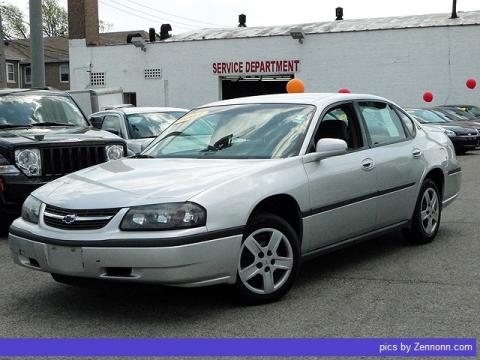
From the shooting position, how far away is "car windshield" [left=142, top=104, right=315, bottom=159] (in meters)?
5.20

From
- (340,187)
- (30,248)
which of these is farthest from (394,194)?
(30,248)

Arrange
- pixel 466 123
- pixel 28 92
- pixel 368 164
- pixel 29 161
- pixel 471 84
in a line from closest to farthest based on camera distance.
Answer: pixel 368 164 → pixel 29 161 → pixel 28 92 → pixel 466 123 → pixel 471 84

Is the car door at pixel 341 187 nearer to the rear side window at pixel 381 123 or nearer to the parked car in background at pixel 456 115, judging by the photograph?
the rear side window at pixel 381 123

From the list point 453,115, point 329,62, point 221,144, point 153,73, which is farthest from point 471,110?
point 221,144

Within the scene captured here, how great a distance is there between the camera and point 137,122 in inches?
457

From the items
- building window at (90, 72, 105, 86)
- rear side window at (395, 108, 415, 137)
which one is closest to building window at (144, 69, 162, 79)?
building window at (90, 72, 105, 86)

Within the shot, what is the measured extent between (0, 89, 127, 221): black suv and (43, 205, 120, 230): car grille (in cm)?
314

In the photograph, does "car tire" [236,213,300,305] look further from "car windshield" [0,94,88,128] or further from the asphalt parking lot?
"car windshield" [0,94,88,128]

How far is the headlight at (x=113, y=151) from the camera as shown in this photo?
26.4ft

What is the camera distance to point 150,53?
37.7 m

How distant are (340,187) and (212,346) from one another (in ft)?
6.43

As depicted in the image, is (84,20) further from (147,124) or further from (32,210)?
(32,210)

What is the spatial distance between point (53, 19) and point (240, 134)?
78158 millimetres

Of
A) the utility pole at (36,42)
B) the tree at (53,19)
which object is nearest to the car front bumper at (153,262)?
the utility pole at (36,42)
